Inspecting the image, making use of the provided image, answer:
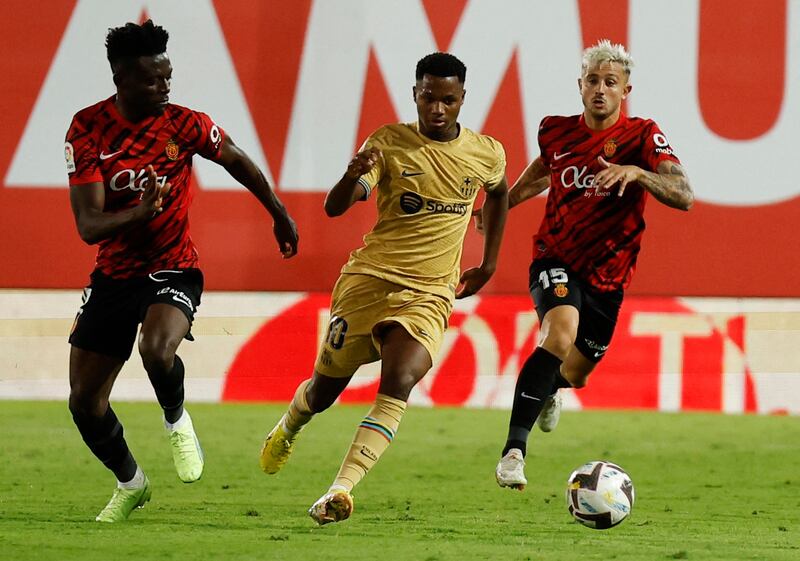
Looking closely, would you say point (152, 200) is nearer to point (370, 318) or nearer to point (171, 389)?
point (171, 389)

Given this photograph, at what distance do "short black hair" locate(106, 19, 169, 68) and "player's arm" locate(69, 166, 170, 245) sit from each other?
528mm

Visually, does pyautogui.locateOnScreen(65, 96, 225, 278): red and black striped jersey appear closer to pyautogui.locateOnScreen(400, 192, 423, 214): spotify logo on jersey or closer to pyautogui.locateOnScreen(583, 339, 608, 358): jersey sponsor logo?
pyautogui.locateOnScreen(400, 192, 423, 214): spotify logo on jersey

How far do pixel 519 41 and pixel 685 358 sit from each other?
297 centimetres

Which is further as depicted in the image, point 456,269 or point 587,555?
point 456,269

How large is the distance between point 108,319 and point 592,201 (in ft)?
8.24

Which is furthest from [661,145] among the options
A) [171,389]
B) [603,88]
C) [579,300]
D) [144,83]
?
[171,389]

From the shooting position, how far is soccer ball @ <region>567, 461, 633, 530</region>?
224 inches

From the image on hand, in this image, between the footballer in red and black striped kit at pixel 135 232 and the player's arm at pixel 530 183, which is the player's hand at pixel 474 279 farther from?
the footballer in red and black striped kit at pixel 135 232

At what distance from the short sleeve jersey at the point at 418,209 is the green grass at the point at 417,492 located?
1161 millimetres

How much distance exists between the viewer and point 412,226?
616 cm

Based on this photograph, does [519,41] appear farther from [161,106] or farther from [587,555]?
[587,555]

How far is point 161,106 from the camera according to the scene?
5992mm

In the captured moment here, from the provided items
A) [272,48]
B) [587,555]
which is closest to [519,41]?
[272,48]

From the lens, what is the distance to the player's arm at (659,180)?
6.06 m
